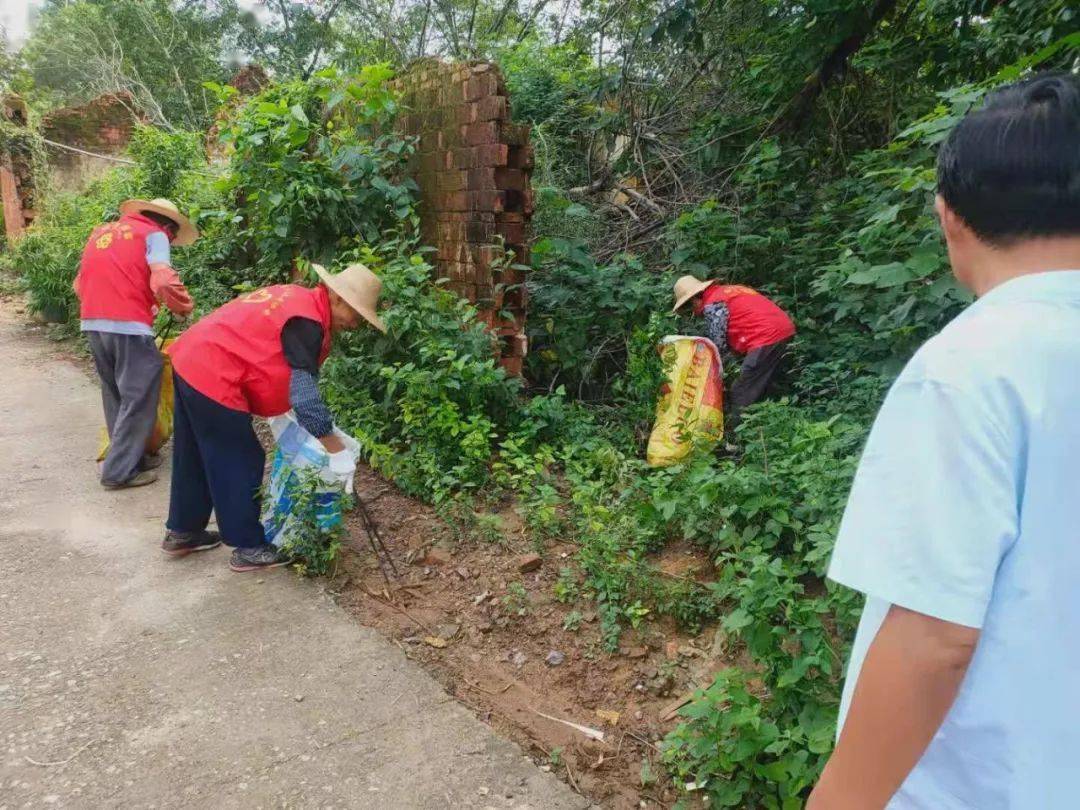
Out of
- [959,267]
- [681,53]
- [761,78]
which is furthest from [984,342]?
[681,53]

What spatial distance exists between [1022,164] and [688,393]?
3.95 metres

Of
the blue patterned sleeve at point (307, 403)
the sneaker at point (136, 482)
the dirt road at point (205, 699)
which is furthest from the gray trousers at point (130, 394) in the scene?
the blue patterned sleeve at point (307, 403)

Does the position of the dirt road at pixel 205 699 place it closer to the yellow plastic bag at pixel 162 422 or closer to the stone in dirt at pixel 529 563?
the stone in dirt at pixel 529 563

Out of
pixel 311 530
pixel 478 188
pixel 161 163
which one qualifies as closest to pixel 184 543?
pixel 311 530

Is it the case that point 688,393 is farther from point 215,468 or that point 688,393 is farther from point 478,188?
point 215,468

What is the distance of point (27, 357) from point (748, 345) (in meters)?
7.30

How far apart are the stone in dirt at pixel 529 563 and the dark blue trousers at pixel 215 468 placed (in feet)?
4.14

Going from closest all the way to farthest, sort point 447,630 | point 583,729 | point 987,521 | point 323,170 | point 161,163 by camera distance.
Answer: point 987,521 → point 583,729 → point 447,630 → point 323,170 → point 161,163

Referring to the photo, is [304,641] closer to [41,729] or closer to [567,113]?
[41,729]

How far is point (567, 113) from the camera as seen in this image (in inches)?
319

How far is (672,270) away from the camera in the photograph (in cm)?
612

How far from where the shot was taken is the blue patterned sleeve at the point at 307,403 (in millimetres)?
3145

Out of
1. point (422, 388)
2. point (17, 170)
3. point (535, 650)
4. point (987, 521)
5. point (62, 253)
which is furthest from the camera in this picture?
point (17, 170)

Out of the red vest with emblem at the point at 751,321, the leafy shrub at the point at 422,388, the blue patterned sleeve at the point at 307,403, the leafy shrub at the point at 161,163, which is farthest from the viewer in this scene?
the leafy shrub at the point at 161,163
